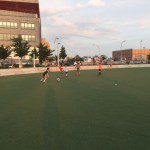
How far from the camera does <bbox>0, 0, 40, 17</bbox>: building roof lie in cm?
9854

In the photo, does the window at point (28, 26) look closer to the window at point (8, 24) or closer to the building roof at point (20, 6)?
the window at point (8, 24)

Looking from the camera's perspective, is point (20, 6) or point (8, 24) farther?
point (20, 6)

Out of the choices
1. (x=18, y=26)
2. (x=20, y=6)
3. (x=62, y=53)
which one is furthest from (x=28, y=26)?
(x=62, y=53)

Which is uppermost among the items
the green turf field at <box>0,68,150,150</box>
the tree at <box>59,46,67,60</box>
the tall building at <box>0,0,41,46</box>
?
the tall building at <box>0,0,41,46</box>

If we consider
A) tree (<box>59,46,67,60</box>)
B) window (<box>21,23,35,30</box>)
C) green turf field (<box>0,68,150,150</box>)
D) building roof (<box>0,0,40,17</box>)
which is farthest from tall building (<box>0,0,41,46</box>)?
green turf field (<box>0,68,150,150</box>)

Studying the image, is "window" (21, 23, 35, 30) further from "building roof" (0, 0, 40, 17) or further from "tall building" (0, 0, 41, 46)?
"building roof" (0, 0, 40, 17)

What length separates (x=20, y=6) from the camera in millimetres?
101062

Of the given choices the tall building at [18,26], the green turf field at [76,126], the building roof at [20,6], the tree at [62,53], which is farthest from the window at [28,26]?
the green turf field at [76,126]

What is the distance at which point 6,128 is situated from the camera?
833 centimetres

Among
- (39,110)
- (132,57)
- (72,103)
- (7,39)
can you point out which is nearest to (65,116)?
(39,110)

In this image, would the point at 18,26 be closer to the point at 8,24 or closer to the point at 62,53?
the point at 8,24

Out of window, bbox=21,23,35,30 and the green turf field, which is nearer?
the green turf field

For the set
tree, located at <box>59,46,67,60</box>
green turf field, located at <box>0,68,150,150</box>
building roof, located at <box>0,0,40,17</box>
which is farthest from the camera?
tree, located at <box>59,46,67,60</box>

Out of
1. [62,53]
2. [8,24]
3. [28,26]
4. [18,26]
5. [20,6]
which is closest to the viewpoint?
[8,24]
